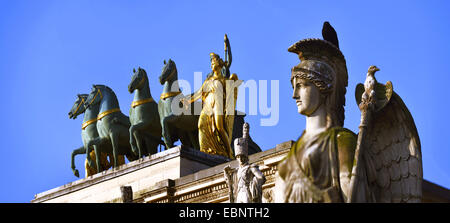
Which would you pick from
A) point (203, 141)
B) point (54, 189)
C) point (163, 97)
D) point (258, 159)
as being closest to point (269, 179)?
point (258, 159)

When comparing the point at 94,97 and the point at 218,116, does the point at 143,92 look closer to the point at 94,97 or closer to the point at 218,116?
the point at 94,97

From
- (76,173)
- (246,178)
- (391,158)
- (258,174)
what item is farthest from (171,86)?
(391,158)

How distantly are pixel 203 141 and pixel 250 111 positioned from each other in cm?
179

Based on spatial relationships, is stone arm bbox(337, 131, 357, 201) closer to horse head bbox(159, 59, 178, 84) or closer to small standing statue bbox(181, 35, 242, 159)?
small standing statue bbox(181, 35, 242, 159)

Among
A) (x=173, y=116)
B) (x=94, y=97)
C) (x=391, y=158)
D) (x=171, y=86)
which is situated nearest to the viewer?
(x=391, y=158)

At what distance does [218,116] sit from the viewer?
90.6 ft

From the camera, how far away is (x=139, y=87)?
3030 cm

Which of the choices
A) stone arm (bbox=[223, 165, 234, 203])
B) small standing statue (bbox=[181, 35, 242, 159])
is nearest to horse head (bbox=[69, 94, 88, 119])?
small standing statue (bbox=[181, 35, 242, 159])

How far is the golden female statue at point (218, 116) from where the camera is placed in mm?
27609

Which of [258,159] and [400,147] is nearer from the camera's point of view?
[400,147]

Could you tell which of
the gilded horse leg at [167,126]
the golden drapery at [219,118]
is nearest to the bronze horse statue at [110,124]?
the gilded horse leg at [167,126]

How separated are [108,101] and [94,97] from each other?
0.77 m

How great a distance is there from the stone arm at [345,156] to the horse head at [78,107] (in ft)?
81.5
